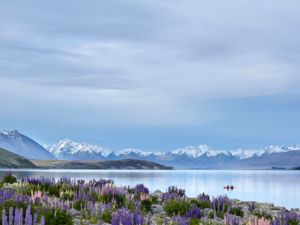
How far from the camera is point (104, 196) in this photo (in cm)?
2423

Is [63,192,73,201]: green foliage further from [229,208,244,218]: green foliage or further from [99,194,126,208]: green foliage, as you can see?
[229,208,244,218]: green foliage

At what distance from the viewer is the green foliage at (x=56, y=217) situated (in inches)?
622

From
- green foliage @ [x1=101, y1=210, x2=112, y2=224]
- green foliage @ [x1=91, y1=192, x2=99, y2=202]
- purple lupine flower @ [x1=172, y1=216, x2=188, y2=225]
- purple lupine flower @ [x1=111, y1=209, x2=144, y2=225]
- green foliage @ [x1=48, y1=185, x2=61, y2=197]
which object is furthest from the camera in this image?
green foliage @ [x1=48, y1=185, x2=61, y2=197]

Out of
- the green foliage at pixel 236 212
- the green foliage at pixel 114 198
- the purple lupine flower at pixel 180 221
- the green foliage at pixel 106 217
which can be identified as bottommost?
the green foliage at pixel 236 212

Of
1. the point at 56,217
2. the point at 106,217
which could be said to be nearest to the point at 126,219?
the point at 56,217

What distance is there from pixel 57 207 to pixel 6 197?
6.21 ft

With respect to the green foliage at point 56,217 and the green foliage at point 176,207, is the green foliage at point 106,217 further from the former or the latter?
the green foliage at point 176,207

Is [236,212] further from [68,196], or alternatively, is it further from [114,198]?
[68,196]

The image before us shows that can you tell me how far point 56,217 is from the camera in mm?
16016

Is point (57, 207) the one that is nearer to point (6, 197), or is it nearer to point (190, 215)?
point (6, 197)

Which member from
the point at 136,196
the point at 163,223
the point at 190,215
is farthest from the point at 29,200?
the point at 136,196

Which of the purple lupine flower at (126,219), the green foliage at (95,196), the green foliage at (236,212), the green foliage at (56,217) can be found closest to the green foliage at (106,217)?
the green foliage at (56,217)

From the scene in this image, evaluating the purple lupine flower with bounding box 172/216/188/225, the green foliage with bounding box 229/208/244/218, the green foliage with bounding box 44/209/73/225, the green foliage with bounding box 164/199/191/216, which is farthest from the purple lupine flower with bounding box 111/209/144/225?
the green foliage with bounding box 229/208/244/218

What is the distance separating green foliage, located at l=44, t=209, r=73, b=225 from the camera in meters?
15.8
